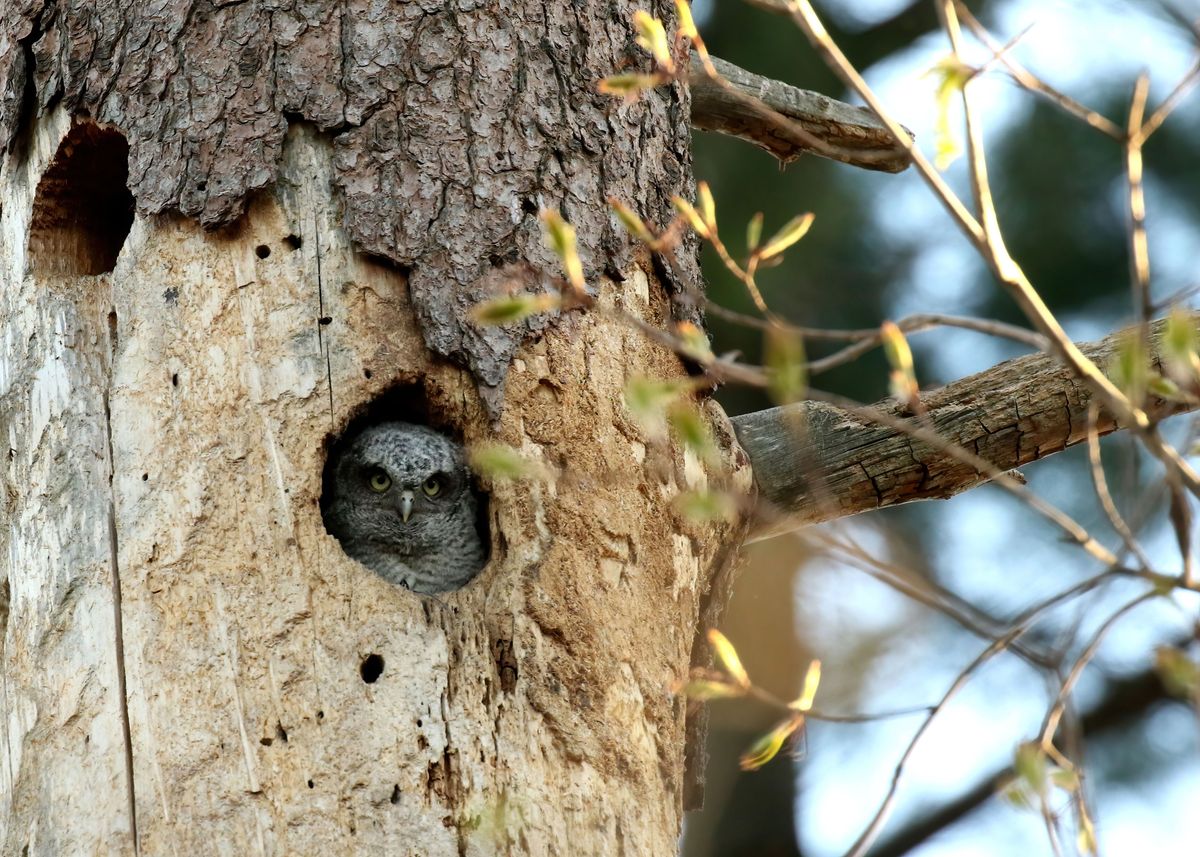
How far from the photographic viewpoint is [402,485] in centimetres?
426

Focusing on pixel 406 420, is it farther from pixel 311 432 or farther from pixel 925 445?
pixel 925 445

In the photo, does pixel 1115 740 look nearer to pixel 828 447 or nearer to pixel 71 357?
pixel 828 447

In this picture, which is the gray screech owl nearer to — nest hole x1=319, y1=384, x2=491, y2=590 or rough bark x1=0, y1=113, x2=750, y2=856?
nest hole x1=319, y1=384, x2=491, y2=590

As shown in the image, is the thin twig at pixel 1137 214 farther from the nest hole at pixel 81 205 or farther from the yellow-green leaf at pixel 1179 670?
the nest hole at pixel 81 205

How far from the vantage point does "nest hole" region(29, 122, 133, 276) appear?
3.64 meters

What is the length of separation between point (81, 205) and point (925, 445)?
2.35 metres

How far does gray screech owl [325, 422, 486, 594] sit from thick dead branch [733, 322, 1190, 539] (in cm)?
85

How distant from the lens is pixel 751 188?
24.5 feet

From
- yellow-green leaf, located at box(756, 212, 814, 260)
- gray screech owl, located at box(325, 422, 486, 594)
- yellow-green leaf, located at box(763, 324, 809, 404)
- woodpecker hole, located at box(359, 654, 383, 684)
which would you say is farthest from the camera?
gray screech owl, located at box(325, 422, 486, 594)

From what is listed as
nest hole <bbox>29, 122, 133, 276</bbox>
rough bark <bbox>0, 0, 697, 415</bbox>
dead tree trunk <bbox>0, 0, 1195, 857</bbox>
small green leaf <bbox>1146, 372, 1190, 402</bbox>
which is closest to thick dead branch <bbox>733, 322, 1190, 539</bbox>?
dead tree trunk <bbox>0, 0, 1195, 857</bbox>

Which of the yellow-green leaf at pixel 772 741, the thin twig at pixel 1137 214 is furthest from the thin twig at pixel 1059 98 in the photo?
the yellow-green leaf at pixel 772 741

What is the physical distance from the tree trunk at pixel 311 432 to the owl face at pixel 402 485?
0.29 metres

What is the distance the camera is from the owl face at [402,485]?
13.3 feet

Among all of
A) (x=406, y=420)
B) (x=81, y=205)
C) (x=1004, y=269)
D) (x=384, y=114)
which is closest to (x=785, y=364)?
(x=1004, y=269)
